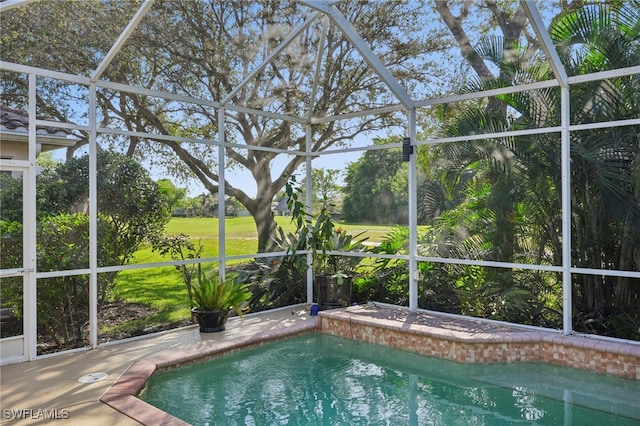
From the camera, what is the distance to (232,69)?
695 cm

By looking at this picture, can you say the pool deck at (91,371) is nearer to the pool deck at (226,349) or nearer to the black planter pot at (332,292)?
the pool deck at (226,349)

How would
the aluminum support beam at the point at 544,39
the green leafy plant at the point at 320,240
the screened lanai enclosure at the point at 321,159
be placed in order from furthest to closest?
the green leafy plant at the point at 320,240 < the screened lanai enclosure at the point at 321,159 < the aluminum support beam at the point at 544,39

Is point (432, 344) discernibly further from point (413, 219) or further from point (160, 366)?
point (160, 366)

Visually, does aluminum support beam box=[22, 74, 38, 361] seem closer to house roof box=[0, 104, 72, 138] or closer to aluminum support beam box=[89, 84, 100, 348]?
house roof box=[0, 104, 72, 138]

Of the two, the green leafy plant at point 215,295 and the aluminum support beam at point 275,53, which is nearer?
the aluminum support beam at point 275,53

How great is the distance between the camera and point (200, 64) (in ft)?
22.0

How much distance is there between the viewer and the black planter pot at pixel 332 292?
7.34 metres

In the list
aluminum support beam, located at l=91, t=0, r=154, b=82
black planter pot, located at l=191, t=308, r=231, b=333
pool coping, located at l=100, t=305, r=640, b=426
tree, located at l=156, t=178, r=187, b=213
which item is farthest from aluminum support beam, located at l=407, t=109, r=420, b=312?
aluminum support beam, located at l=91, t=0, r=154, b=82

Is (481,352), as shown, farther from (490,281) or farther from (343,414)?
(343,414)

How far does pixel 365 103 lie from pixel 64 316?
5024mm

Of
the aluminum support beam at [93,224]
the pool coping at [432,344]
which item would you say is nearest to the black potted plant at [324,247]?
the pool coping at [432,344]

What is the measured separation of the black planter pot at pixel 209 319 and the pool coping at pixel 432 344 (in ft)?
1.72

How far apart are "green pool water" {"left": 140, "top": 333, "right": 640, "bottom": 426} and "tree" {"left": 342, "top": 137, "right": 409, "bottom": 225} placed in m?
2.36

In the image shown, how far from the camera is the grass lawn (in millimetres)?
6121
